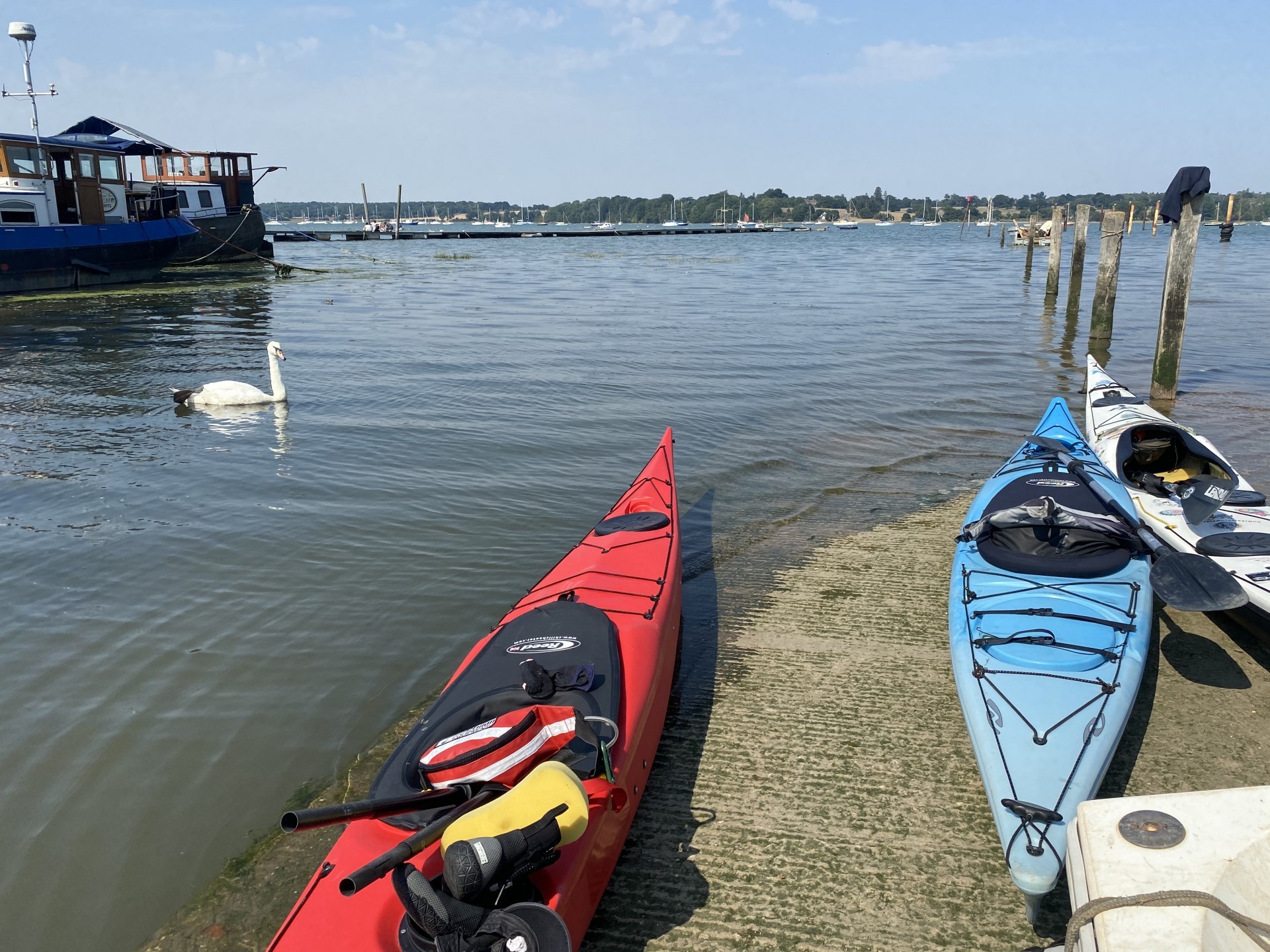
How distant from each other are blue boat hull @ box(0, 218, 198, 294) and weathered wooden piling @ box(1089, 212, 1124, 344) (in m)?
26.7

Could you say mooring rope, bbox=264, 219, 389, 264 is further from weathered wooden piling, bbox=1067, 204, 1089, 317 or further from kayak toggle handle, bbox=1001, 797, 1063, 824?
kayak toggle handle, bbox=1001, 797, 1063, 824

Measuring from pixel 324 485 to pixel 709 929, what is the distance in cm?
644

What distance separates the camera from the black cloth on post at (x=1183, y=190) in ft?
33.6

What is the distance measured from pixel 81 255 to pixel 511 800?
94.5ft

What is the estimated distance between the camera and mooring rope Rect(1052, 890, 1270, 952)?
1842 millimetres

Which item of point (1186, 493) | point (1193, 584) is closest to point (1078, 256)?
point (1186, 493)

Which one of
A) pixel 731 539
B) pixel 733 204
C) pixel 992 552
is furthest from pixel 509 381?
pixel 733 204

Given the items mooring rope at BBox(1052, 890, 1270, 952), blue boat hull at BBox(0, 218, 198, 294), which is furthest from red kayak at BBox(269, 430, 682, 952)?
blue boat hull at BBox(0, 218, 198, 294)

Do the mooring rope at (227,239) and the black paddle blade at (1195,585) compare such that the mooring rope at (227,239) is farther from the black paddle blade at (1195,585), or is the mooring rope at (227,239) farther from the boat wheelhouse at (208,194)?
the black paddle blade at (1195,585)

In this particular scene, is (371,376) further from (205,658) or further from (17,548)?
(205,658)

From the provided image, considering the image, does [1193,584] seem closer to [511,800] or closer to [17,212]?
[511,800]

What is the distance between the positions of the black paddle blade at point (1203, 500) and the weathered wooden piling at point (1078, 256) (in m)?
14.1

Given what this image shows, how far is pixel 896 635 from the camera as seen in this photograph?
5352 mm

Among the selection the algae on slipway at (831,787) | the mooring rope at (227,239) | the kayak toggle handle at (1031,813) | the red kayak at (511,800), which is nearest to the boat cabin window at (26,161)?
the mooring rope at (227,239)
